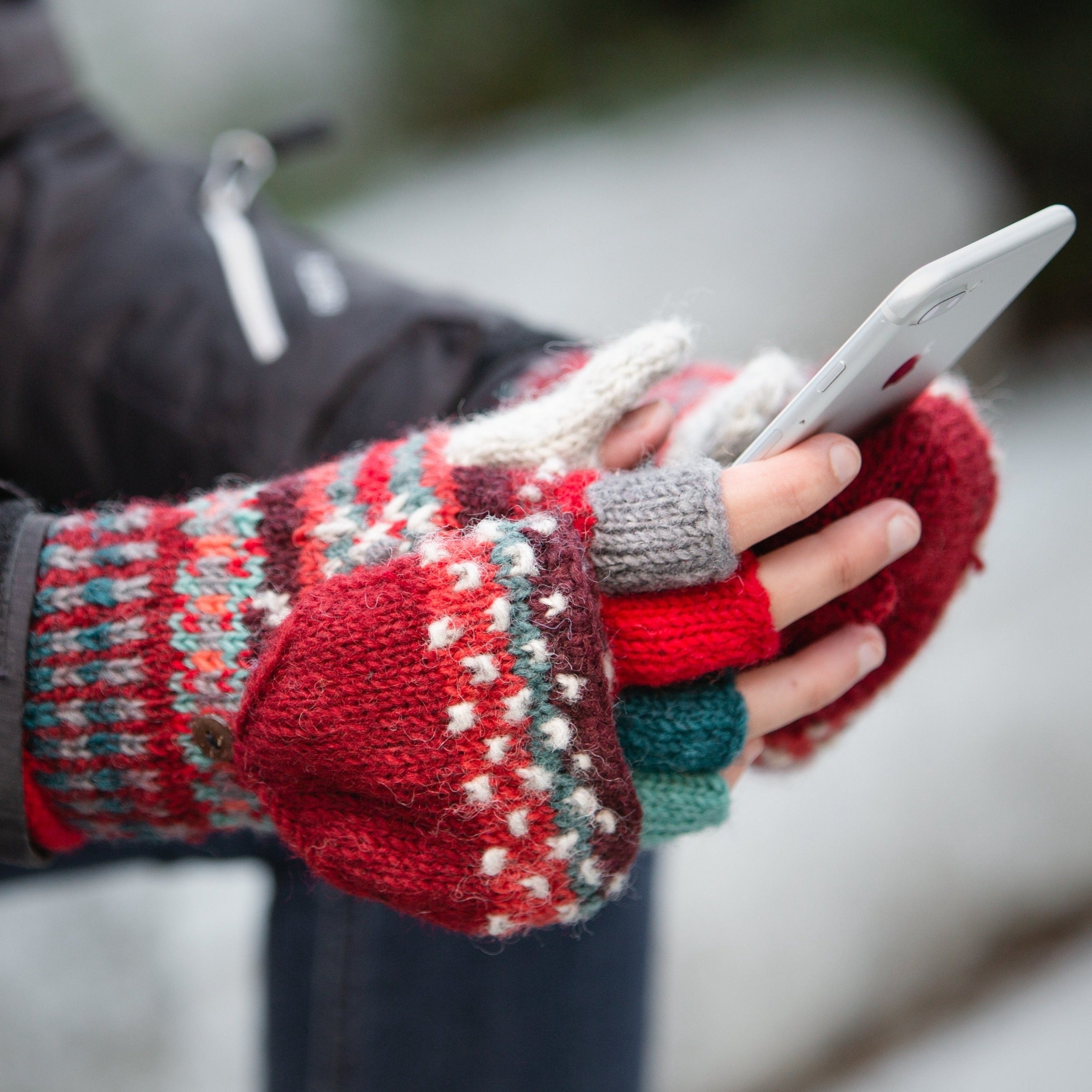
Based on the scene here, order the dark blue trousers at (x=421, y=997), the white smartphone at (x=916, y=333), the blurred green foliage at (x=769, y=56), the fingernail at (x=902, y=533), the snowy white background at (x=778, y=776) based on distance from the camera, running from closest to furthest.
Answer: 1. the white smartphone at (x=916, y=333)
2. the fingernail at (x=902, y=533)
3. the dark blue trousers at (x=421, y=997)
4. the snowy white background at (x=778, y=776)
5. the blurred green foliage at (x=769, y=56)

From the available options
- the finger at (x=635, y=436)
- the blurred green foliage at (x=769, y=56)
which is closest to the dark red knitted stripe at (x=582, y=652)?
the finger at (x=635, y=436)

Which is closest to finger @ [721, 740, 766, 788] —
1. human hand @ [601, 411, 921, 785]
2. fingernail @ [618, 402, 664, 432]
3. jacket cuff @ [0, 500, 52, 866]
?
human hand @ [601, 411, 921, 785]

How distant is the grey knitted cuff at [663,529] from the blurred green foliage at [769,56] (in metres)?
1.40

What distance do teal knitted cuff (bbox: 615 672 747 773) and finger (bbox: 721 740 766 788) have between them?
0.9 inches

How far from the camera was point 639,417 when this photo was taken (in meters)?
0.60

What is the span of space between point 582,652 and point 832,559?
0.51 ft

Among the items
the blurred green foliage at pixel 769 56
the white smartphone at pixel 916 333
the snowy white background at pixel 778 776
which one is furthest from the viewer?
the blurred green foliage at pixel 769 56

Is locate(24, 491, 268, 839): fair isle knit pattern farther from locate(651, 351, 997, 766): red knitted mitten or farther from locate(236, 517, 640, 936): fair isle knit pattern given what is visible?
locate(651, 351, 997, 766): red knitted mitten

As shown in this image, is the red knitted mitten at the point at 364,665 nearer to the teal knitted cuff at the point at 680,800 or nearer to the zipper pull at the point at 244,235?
the teal knitted cuff at the point at 680,800

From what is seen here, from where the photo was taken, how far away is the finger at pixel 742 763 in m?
0.60

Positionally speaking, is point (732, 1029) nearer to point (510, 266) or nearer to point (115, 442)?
point (115, 442)

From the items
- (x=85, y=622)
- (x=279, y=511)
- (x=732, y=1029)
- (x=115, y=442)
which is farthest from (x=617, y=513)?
(x=732, y=1029)

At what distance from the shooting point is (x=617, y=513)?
0.52m

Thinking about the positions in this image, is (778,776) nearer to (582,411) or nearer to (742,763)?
(742,763)
